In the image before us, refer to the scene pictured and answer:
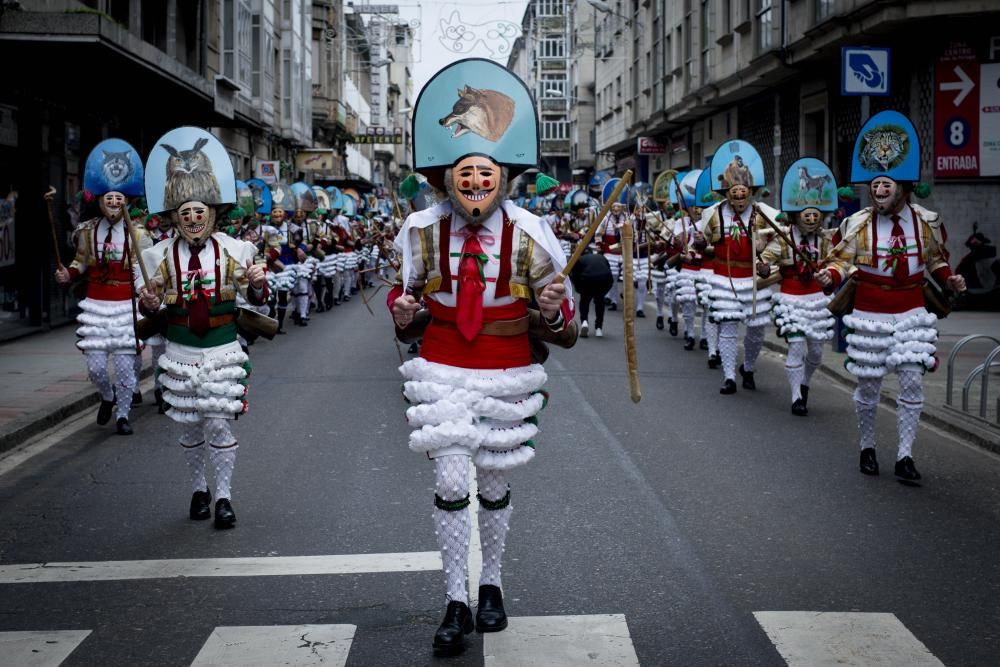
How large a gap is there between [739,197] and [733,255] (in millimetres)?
710

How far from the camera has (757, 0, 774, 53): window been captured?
28.0 m

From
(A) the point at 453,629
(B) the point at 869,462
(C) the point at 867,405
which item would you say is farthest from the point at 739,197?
(A) the point at 453,629

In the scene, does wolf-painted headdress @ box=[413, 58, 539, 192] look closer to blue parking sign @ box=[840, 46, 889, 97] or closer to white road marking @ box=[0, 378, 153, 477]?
white road marking @ box=[0, 378, 153, 477]

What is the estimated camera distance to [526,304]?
208 inches

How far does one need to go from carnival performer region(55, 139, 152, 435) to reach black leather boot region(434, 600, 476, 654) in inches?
234

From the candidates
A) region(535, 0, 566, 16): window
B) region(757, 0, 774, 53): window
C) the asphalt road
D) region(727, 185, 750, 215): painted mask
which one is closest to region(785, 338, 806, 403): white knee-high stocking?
the asphalt road

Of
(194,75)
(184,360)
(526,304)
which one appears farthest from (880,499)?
(194,75)

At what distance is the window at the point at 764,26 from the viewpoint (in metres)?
28.0

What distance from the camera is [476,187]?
5.13 metres

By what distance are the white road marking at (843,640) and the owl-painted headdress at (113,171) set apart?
6744 millimetres

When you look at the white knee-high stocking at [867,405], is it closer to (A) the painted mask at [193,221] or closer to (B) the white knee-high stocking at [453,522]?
(B) the white knee-high stocking at [453,522]

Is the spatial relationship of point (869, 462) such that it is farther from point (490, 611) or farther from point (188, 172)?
point (188, 172)

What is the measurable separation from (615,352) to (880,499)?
8859 mm

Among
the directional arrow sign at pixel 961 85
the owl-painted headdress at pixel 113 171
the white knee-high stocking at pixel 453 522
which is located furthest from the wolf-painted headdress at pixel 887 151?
the directional arrow sign at pixel 961 85
